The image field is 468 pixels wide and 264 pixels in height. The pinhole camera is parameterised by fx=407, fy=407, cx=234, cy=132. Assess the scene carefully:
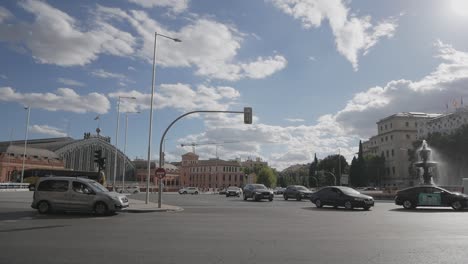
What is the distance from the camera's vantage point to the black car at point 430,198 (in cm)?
2517

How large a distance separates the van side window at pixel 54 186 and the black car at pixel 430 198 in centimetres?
2078

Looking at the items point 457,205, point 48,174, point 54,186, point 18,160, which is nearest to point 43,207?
point 54,186

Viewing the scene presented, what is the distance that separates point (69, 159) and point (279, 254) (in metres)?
128

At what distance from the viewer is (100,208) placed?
1984 centimetres

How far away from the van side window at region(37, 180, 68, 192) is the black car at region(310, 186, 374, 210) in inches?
657

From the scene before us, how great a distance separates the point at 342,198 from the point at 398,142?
11207 centimetres

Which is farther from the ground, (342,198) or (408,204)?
(342,198)

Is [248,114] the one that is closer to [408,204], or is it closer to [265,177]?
[408,204]

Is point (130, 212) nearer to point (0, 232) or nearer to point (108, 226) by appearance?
point (108, 226)

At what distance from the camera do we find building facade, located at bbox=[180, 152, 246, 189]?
170375mm

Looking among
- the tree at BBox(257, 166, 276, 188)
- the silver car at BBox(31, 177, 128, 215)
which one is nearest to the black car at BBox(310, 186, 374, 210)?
the silver car at BBox(31, 177, 128, 215)

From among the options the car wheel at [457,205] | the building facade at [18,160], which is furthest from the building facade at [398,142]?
the car wheel at [457,205]

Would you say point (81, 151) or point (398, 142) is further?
point (398, 142)

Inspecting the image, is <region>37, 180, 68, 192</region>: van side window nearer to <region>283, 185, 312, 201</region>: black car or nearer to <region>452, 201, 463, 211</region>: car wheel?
<region>452, 201, 463, 211</region>: car wheel
